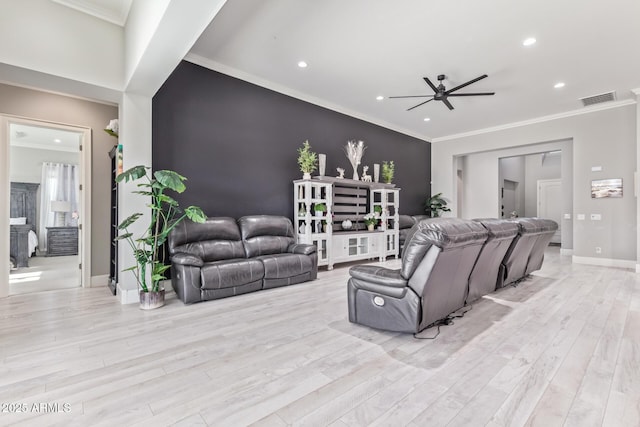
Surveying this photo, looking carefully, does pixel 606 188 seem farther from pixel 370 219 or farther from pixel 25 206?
pixel 25 206

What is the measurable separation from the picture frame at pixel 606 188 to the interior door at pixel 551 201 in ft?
13.5

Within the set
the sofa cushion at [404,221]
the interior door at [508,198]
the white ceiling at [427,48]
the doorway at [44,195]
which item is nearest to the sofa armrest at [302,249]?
the white ceiling at [427,48]

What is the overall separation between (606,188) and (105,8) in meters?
9.22

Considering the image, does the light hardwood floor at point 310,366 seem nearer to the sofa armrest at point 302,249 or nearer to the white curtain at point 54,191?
the sofa armrest at point 302,249

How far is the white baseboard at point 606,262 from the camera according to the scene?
20.0 feet

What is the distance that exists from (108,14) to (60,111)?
1916mm

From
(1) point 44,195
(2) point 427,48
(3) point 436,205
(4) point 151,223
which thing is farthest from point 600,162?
(1) point 44,195

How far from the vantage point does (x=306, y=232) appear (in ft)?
17.8

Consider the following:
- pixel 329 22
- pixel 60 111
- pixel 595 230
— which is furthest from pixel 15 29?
pixel 595 230

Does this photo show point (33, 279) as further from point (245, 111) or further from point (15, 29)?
point (245, 111)

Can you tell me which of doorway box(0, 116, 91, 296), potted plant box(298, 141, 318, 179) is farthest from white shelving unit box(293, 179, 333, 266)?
doorway box(0, 116, 91, 296)

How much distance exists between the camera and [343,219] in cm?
636

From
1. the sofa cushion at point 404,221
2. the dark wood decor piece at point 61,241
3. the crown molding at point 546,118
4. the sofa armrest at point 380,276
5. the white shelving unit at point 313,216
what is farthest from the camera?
the dark wood decor piece at point 61,241

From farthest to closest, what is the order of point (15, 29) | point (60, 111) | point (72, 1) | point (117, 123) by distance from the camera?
point (60, 111) → point (117, 123) → point (72, 1) → point (15, 29)
